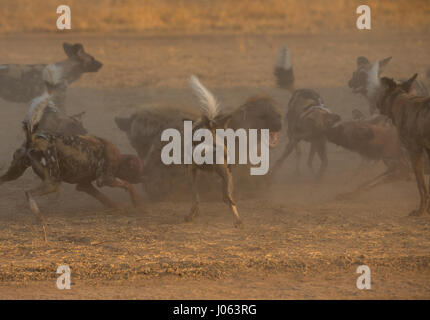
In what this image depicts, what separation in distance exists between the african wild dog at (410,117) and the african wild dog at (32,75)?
191 inches

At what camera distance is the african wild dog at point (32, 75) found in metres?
10.2

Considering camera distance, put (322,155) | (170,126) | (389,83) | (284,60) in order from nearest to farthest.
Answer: (389,83)
(170,126)
(322,155)
(284,60)

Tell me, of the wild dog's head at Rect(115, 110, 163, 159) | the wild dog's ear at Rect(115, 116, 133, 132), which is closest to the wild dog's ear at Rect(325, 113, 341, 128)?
the wild dog's head at Rect(115, 110, 163, 159)

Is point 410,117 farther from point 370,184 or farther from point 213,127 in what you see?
point 213,127

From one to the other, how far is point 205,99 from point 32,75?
5.01 meters

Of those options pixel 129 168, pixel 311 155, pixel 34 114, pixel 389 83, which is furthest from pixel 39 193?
pixel 311 155

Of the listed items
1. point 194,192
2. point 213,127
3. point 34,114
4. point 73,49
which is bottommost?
point 194,192

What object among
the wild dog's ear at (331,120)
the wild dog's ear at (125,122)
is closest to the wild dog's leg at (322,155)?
the wild dog's ear at (331,120)

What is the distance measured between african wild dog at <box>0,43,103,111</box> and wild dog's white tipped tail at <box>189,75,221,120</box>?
4519 millimetres

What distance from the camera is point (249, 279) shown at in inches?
203

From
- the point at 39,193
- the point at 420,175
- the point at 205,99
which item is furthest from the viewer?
the point at 420,175

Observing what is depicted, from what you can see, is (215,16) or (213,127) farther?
(215,16)

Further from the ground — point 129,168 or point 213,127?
point 213,127

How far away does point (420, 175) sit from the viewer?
6512mm
